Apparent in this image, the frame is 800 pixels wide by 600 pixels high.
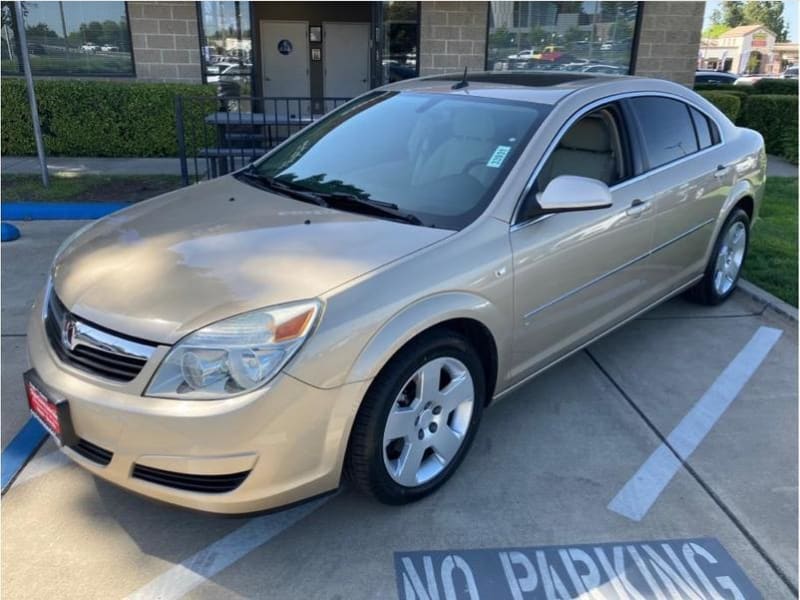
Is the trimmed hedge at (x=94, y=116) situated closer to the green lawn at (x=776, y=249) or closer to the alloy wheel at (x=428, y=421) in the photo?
the green lawn at (x=776, y=249)

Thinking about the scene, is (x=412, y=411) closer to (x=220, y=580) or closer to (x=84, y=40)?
(x=220, y=580)

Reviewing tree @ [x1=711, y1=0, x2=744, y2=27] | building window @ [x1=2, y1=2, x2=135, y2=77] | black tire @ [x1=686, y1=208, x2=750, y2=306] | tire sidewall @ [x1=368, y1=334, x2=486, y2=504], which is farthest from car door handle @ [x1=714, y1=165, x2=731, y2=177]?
tree @ [x1=711, y1=0, x2=744, y2=27]

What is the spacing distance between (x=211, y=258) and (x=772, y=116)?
1276 cm

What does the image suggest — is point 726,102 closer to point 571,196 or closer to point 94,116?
point 94,116

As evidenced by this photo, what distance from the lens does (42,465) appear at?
10.2ft

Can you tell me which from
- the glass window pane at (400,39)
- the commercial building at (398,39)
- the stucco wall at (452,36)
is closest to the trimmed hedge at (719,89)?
the commercial building at (398,39)

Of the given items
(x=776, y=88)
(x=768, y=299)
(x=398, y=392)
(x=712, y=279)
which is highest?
(x=776, y=88)

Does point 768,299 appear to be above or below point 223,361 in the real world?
below

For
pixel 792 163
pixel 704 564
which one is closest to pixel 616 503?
pixel 704 564

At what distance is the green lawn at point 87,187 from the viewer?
302 inches

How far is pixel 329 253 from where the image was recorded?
265 centimetres

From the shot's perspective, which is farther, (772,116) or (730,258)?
(772,116)

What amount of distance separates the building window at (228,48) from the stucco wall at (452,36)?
10.5 ft

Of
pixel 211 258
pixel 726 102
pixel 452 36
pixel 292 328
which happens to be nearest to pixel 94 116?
pixel 452 36
